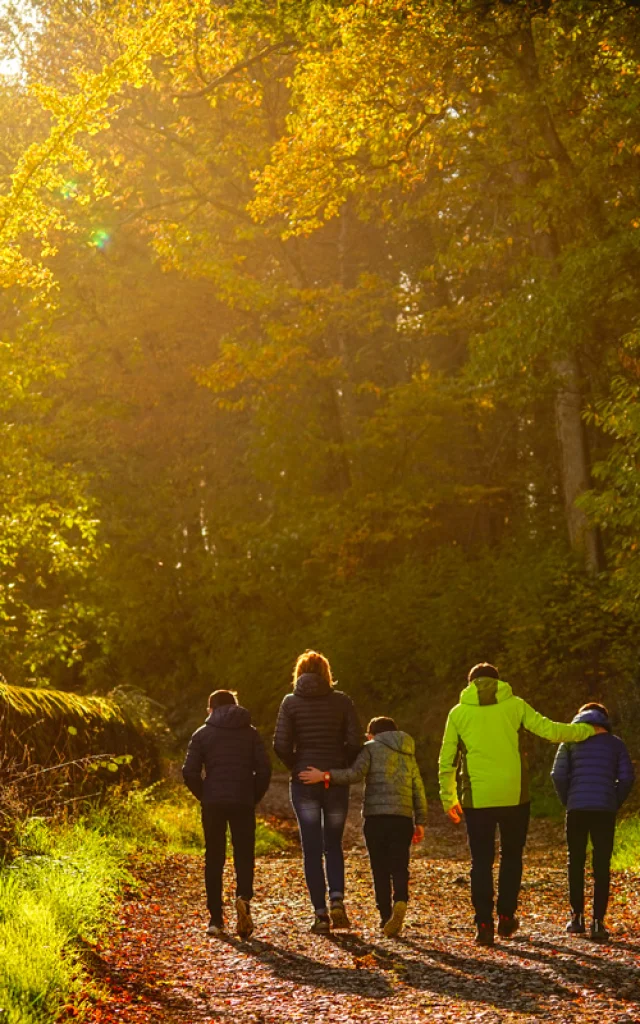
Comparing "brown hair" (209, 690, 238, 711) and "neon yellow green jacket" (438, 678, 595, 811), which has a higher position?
"brown hair" (209, 690, 238, 711)

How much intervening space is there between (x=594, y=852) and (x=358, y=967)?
2.22 m

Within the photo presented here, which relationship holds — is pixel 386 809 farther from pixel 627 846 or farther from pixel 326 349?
pixel 326 349

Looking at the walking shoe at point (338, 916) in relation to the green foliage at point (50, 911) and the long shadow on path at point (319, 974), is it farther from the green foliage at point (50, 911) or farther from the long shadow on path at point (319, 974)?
the green foliage at point (50, 911)

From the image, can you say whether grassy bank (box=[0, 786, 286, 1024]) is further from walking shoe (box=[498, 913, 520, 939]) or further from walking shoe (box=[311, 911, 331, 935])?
walking shoe (box=[498, 913, 520, 939])

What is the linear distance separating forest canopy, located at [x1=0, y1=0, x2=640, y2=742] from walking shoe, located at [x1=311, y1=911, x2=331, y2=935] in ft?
21.4

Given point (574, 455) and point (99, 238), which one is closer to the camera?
point (574, 455)

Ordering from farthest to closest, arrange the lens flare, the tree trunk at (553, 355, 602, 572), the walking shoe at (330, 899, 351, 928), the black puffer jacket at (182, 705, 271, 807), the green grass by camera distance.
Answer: the lens flare, the tree trunk at (553, 355, 602, 572), the green grass, the black puffer jacket at (182, 705, 271, 807), the walking shoe at (330, 899, 351, 928)

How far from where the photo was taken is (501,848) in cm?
918

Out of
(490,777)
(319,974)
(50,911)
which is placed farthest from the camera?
(490,777)

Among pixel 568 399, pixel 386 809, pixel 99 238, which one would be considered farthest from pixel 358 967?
pixel 99 238

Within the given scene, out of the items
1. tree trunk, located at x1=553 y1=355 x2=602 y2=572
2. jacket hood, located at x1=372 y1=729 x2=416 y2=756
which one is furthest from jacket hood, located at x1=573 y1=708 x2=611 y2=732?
tree trunk, located at x1=553 y1=355 x2=602 y2=572

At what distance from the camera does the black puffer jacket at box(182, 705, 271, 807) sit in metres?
9.65

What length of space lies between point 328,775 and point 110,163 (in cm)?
2378

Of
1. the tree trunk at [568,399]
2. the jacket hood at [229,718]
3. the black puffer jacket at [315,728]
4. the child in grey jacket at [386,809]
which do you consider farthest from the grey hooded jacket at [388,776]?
the tree trunk at [568,399]
